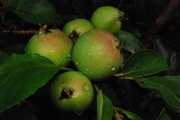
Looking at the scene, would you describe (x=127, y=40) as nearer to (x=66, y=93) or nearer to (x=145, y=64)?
(x=145, y=64)

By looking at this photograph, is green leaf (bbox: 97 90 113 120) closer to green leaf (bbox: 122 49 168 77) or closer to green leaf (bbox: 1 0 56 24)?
green leaf (bbox: 122 49 168 77)

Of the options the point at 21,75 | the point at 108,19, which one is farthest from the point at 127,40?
the point at 21,75

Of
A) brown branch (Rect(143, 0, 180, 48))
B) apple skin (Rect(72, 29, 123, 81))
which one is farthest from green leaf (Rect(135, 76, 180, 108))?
brown branch (Rect(143, 0, 180, 48))

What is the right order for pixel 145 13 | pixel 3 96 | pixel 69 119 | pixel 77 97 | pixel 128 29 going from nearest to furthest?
pixel 3 96 < pixel 77 97 < pixel 69 119 < pixel 128 29 < pixel 145 13

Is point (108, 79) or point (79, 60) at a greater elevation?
point (79, 60)

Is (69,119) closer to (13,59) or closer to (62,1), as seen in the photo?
(13,59)

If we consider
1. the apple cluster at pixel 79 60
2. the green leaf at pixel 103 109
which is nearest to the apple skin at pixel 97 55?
the apple cluster at pixel 79 60

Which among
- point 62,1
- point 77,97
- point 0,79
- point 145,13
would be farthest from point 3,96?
point 145,13
